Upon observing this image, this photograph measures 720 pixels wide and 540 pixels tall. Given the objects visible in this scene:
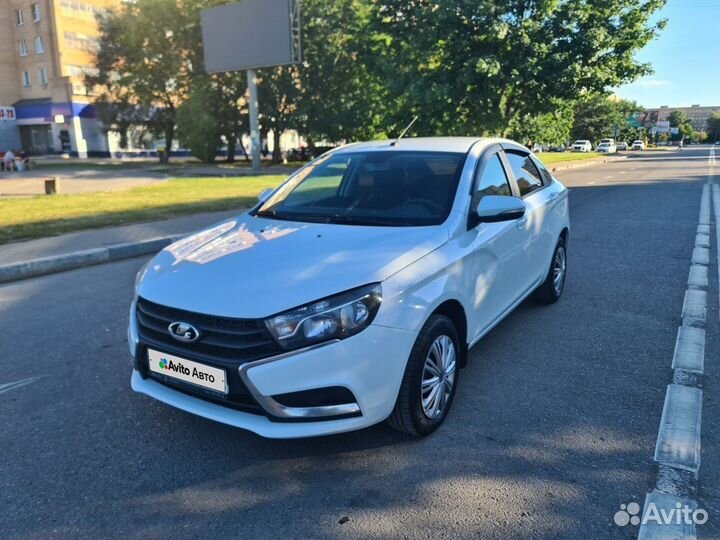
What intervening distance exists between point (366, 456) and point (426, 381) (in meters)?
0.52

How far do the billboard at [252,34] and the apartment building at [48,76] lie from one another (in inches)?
971

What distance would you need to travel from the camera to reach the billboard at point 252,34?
26438mm

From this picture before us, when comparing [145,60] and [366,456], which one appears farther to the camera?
[145,60]

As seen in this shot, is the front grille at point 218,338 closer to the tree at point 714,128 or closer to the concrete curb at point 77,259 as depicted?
the concrete curb at point 77,259

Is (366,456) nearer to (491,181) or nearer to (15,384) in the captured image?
(491,181)

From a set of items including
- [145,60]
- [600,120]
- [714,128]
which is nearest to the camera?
[145,60]

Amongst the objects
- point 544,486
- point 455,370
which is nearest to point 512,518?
point 544,486

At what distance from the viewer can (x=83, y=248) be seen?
8188 mm

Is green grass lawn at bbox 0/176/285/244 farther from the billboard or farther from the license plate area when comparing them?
the billboard

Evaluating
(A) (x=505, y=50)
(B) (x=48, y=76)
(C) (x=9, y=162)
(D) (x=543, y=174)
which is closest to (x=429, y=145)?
(D) (x=543, y=174)

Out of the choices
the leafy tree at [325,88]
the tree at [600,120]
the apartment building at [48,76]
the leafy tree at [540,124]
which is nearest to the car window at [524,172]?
the leafy tree at [540,124]

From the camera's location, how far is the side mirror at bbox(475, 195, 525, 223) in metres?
3.50

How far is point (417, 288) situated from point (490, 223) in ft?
3.82

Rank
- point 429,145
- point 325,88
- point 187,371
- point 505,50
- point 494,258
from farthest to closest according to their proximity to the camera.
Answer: point 325,88 → point 505,50 → point 429,145 → point 494,258 → point 187,371
